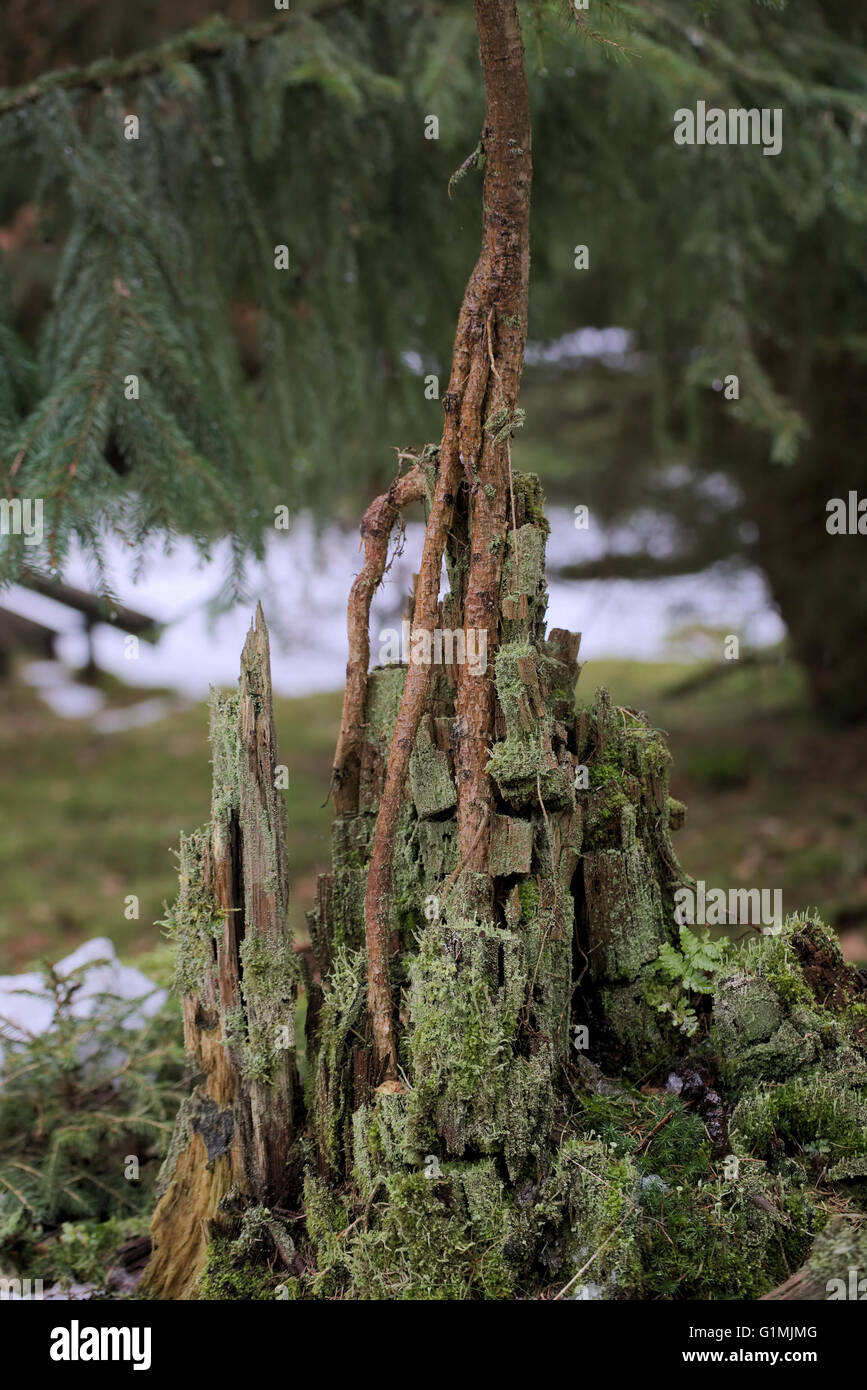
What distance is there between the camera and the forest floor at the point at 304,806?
589cm

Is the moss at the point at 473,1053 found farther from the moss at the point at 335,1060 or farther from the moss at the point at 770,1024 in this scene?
the moss at the point at 770,1024

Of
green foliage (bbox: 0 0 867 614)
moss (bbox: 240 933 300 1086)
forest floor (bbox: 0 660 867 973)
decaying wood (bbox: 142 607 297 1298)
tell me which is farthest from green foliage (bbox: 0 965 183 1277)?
forest floor (bbox: 0 660 867 973)

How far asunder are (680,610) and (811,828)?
223 centimetres

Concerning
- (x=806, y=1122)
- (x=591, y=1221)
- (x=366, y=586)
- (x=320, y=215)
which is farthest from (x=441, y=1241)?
(x=320, y=215)

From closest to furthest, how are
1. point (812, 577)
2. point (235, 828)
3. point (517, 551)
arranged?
point (517, 551) → point (235, 828) → point (812, 577)

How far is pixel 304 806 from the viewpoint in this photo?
296 inches

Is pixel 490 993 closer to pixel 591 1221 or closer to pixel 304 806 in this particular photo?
pixel 591 1221

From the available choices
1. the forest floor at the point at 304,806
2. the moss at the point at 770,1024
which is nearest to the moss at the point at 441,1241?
the moss at the point at 770,1024

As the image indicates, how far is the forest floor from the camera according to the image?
19.3 feet

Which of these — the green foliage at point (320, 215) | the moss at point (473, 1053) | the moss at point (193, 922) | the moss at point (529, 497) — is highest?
the green foliage at point (320, 215)
